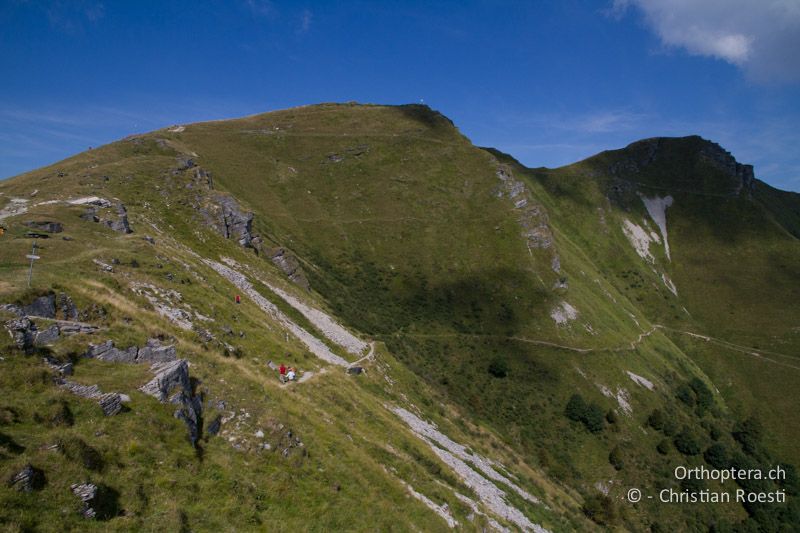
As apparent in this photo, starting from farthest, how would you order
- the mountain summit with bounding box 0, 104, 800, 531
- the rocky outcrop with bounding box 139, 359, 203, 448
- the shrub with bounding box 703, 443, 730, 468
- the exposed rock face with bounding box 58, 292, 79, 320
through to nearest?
the shrub with bounding box 703, 443, 730, 468
the exposed rock face with bounding box 58, 292, 79, 320
the rocky outcrop with bounding box 139, 359, 203, 448
the mountain summit with bounding box 0, 104, 800, 531

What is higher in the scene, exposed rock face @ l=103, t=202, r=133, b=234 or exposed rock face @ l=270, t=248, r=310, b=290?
exposed rock face @ l=103, t=202, r=133, b=234

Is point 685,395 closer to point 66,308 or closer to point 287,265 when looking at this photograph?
point 287,265

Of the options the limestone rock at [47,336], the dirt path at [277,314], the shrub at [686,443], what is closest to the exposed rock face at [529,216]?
the shrub at [686,443]

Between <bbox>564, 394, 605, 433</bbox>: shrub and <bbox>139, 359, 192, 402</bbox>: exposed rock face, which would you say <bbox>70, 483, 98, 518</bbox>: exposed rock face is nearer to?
<bbox>139, 359, 192, 402</bbox>: exposed rock face

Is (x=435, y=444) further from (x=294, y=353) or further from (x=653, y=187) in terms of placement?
(x=653, y=187)

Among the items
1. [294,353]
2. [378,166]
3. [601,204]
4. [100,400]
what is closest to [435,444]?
[294,353]

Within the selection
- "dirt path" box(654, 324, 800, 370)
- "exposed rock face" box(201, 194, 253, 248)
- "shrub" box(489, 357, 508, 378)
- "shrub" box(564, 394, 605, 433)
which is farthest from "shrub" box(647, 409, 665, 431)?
"exposed rock face" box(201, 194, 253, 248)

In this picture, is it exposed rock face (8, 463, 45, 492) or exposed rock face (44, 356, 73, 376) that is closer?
exposed rock face (8, 463, 45, 492)

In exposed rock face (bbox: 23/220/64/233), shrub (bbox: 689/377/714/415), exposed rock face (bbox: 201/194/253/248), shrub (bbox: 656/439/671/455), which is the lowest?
shrub (bbox: 656/439/671/455)
